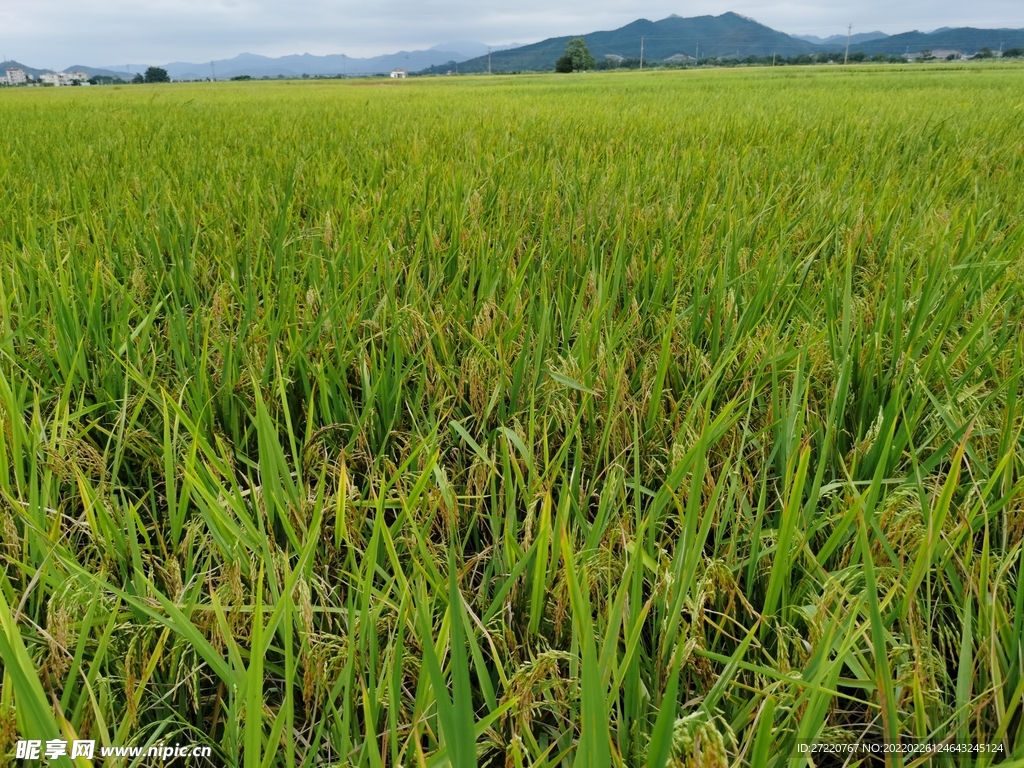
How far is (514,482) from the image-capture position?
31.6 inches

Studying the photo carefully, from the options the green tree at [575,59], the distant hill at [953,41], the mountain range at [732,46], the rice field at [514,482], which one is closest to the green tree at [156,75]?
the green tree at [575,59]

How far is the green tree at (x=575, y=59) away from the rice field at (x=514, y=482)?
5668 cm

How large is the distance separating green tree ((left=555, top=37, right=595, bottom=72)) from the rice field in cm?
5668

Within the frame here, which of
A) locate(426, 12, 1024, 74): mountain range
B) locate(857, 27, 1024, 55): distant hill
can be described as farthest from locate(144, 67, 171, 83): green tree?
locate(857, 27, 1024, 55): distant hill

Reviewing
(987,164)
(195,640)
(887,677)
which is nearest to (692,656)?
(887,677)

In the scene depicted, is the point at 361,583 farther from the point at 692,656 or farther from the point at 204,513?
the point at 692,656

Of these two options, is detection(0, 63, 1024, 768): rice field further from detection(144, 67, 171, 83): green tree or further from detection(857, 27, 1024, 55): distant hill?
detection(857, 27, 1024, 55): distant hill

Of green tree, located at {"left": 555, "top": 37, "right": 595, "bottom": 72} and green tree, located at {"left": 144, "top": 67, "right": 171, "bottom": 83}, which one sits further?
green tree, located at {"left": 144, "top": 67, "right": 171, "bottom": 83}

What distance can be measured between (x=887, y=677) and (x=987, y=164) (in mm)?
3020

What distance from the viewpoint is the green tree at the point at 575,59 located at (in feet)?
169

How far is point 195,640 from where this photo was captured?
0.49 meters

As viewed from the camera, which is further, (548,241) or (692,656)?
(548,241)

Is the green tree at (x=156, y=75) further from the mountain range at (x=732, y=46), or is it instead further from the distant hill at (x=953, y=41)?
the distant hill at (x=953, y=41)

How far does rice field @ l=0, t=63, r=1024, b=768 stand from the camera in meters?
0.48
